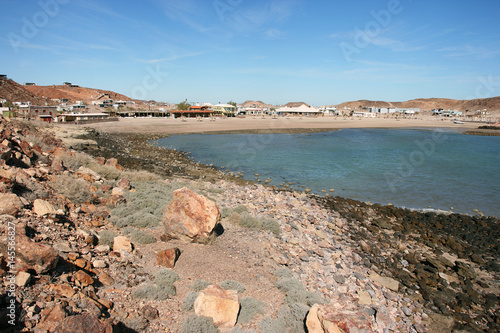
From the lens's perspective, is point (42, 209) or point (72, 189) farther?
point (72, 189)

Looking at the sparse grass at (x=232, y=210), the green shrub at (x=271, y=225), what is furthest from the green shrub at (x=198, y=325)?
the sparse grass at (x=232, y=210)

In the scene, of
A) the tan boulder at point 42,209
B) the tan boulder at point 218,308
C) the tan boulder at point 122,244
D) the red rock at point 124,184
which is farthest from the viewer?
the red rock at point 124,184

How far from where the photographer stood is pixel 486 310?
7.93m

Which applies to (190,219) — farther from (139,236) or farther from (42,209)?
(42,209)

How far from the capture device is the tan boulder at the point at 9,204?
640cm

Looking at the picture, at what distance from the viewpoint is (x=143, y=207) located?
10.5 metres

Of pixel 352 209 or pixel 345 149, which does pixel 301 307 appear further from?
pixel 345 149

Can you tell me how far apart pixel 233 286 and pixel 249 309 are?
2.68ft

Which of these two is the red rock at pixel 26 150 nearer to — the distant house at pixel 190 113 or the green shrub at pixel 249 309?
the green shrub at pixel 249 309

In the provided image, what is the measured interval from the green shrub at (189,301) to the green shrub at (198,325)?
335 mm

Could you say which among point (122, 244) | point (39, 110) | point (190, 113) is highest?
point (190, 113)

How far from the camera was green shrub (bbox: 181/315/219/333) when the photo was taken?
5.20 m

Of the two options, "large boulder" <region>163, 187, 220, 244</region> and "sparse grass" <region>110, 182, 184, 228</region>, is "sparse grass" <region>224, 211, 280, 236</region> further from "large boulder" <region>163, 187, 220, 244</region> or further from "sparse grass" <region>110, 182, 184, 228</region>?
"sparse grass" <region>110, 182, 184, 228</region>

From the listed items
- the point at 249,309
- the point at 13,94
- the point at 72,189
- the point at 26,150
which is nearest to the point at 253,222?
the point at 249,309
